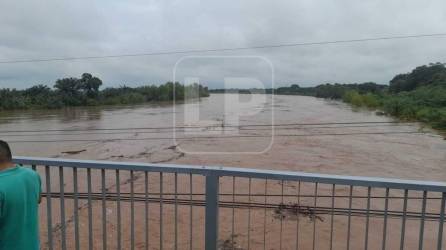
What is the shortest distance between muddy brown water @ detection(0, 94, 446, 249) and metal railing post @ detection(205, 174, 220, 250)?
1.82 meters

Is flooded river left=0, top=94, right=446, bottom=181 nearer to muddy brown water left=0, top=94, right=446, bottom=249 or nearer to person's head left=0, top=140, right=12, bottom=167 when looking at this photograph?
muddy brown water left=0, top=94, right=446, bottom=249

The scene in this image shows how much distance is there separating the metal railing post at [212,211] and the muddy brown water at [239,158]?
1816 mm

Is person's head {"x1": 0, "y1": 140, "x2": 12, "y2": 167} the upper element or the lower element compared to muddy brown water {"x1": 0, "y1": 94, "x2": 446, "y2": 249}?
upper

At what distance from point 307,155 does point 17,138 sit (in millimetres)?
19518

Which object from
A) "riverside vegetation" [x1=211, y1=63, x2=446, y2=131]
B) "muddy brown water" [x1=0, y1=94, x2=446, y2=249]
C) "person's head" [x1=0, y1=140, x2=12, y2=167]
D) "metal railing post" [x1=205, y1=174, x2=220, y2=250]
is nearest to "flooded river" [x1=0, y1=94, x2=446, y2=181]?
"muddy brown water" [x1=0, y1=94, x2=446, y2=249]

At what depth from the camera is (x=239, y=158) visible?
1681 cm

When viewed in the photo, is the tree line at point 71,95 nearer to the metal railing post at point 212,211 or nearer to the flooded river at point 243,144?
the flooded river at point 243,144

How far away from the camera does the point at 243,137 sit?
23.8m

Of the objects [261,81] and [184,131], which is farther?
[184,131]

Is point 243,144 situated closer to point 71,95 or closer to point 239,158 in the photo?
point 239,158

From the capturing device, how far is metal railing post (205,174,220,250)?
1.66 meters

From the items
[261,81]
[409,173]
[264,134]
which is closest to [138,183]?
[261,81]

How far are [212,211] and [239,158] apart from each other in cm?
1519

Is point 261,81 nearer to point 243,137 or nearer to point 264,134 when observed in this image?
point 243,137
